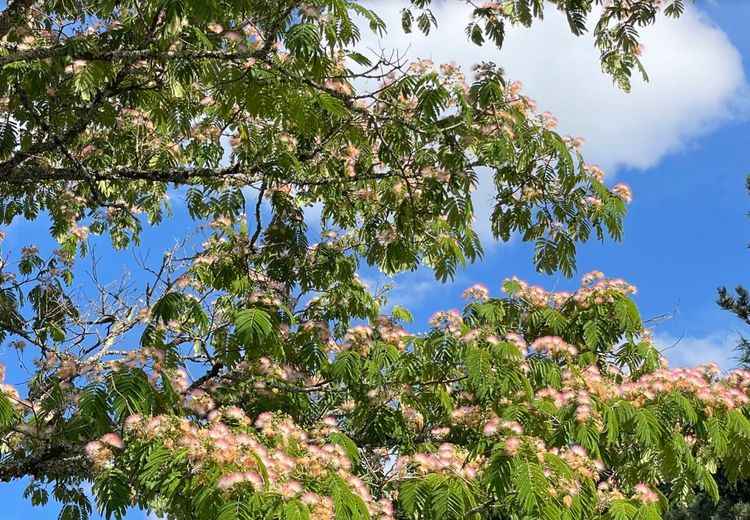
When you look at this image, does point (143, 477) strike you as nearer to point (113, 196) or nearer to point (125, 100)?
point (125, 100)

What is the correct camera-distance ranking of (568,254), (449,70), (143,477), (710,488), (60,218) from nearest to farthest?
(143,477), (449,70), (710,488), (568,254), (60,218)

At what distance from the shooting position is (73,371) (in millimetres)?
5371

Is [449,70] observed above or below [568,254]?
above

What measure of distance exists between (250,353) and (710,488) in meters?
3.55

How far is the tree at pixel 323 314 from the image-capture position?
4.22 m

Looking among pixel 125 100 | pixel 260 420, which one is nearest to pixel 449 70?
pixel 125 100

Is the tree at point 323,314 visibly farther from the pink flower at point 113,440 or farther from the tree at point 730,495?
the tree at point 730,495

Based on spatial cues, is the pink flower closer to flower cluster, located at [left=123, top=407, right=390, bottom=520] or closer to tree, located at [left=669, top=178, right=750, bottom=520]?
flower cluster, located at [left=123, top=407, right=390, bottom=520]

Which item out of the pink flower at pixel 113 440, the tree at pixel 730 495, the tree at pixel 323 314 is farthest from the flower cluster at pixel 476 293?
the tree at pixel 730 495

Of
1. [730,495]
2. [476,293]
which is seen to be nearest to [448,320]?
[476,293]

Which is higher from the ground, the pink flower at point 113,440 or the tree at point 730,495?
the tree at point 730,495

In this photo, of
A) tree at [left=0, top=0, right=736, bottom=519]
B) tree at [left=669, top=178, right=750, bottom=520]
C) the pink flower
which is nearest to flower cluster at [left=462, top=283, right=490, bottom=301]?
tree at [left=0, top=0, right=736, bottom=519]

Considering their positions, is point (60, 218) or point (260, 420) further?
point (60, 218)

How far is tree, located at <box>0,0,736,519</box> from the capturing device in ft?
13.9
